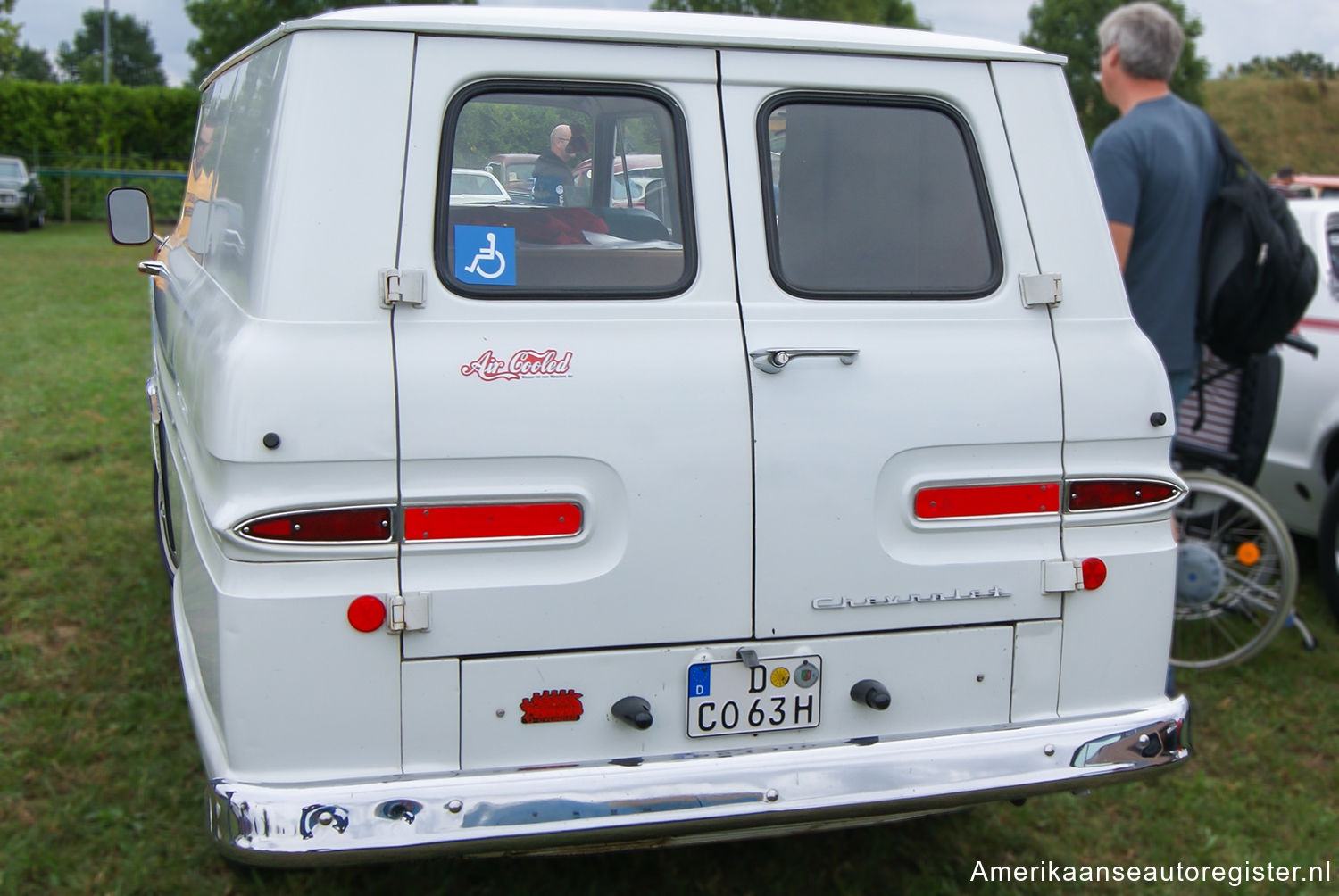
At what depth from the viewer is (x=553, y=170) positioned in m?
2.58

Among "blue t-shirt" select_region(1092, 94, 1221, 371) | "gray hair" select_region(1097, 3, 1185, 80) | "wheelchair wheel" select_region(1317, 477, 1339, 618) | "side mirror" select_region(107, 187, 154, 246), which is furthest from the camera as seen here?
"wheelchair wheel" select_region(1317, 477, 1339, 618)

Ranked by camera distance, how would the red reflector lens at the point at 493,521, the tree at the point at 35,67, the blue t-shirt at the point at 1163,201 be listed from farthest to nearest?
the tree at the point at 35,67 < the blue t-shirt at the point at 1163,201 < the red reflector lens at the point at 493,521

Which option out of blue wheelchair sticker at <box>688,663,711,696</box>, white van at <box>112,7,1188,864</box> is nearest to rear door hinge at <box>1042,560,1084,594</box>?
white van at <box>112,7,1188,864</box>

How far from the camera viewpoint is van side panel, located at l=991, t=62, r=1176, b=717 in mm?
2752

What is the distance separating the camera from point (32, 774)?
3688mm

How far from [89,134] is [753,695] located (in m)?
31.9

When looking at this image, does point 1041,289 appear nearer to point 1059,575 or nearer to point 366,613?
point 1059,575

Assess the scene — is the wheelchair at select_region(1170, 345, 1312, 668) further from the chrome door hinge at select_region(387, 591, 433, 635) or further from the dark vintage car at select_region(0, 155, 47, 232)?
the dark vintage car at select_region(0, 155, 47, 232)

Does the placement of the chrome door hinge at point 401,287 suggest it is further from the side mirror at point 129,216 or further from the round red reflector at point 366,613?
the side mirror at point 129,216

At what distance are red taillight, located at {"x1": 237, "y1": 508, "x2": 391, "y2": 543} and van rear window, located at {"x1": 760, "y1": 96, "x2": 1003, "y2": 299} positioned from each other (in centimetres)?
109

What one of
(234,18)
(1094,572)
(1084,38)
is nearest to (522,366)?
(1094,572)

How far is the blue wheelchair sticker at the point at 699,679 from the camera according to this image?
258 cm

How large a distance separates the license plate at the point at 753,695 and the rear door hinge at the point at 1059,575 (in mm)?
593

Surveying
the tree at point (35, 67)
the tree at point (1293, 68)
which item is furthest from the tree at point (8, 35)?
the tree at point (35, 67)
